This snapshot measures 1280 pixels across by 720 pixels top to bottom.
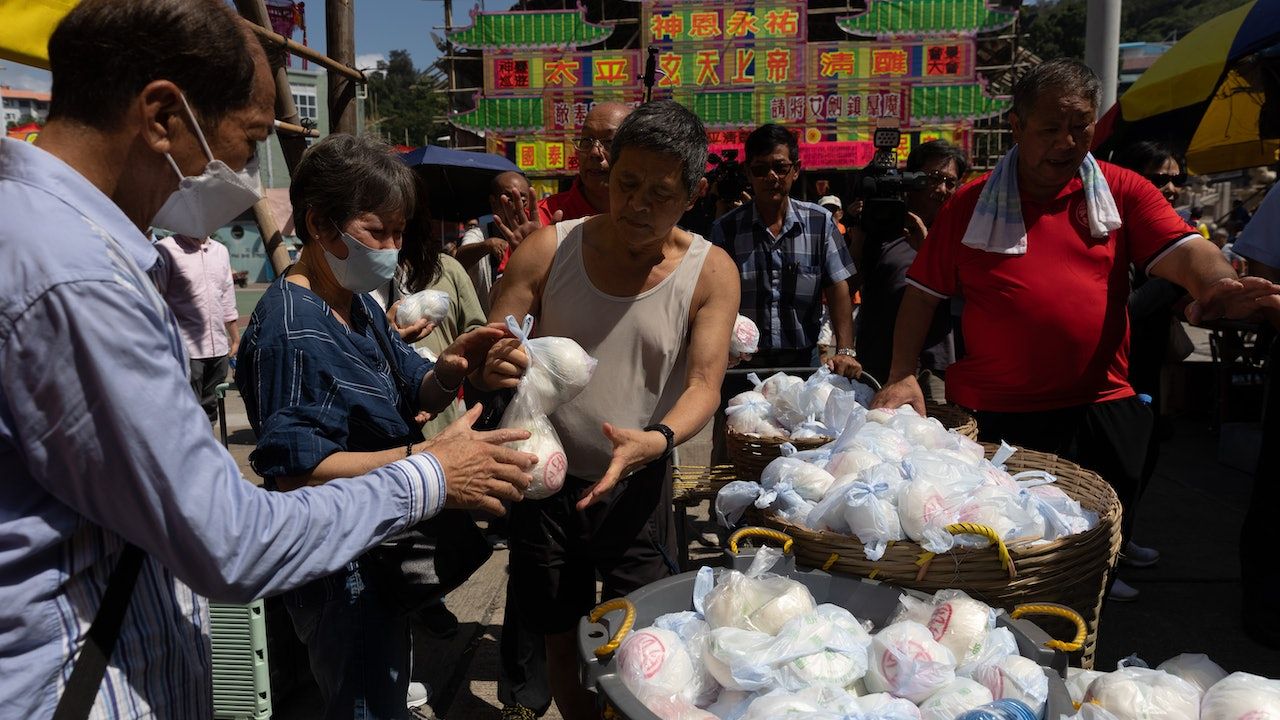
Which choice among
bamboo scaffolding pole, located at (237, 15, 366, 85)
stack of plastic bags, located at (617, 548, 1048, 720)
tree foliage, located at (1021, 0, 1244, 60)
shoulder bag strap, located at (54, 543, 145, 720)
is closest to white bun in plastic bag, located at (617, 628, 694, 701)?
stack of plastic bags, located at (617, 548, 1048, 720)

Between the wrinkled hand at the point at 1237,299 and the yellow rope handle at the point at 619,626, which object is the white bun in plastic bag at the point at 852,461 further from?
the wrinkled hand at the point at 1237,299

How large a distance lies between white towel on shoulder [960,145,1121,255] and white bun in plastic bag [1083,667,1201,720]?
147 cm

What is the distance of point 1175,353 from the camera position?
16.8 feet

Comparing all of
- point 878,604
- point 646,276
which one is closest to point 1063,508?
point 878,604

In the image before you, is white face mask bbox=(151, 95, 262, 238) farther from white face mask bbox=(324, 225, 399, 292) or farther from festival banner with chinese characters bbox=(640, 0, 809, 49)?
festival banner with chinese characters bbox=(640, 0, 809, 49)

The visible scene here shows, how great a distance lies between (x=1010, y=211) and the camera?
2.69m

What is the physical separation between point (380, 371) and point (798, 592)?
1.07 metres

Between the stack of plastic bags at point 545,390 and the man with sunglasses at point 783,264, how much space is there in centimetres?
248

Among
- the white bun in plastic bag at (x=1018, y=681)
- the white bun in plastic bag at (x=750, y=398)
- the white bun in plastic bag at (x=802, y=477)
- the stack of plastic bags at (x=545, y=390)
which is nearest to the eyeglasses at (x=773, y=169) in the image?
the white bun in plastic bag at (x=750, y=398)

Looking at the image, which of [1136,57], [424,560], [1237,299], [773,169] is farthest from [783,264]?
[1136,57]

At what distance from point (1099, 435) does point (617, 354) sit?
1600 mm

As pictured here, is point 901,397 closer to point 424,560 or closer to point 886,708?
point 886,708

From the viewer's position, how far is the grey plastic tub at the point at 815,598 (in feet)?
4.63

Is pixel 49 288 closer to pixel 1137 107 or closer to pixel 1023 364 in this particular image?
pixel 1023 364
